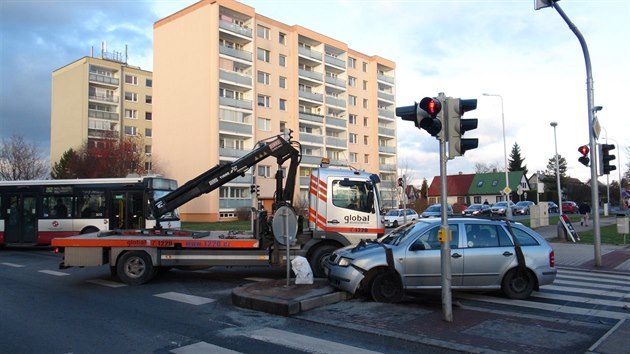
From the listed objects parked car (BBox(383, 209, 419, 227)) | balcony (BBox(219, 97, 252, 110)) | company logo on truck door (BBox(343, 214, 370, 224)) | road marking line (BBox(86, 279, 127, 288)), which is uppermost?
balcony (BBox(219, 97, 252, 110))

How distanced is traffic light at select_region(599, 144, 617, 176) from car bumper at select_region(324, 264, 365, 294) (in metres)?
10.0

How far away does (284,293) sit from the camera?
898 cm

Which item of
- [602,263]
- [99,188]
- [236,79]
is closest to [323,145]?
[236,79]

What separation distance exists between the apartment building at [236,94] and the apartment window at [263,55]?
4.2 inches

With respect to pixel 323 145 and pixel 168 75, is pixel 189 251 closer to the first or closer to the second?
pixel 168 75

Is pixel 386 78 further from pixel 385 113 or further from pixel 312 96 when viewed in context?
pixel 312 96

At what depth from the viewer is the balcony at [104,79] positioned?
65.6m

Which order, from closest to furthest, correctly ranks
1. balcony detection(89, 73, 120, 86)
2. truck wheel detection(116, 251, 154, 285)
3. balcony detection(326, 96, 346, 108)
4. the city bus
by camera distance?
truck wheel detection(116, 251, 154, 285)
the city bus
balcony detection(326, 96, 346, 108)
balcony detection(89, 73, 120, 86)

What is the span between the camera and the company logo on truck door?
11.7 meters

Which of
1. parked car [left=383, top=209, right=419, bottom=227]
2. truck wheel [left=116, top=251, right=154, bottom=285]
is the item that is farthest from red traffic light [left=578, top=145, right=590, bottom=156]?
parked car [left=383, top=209, right=419, bottom=227]

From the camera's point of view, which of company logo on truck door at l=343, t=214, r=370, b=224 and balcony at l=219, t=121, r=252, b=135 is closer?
company logo on truck door at l=343, t=214, r=370, b=224

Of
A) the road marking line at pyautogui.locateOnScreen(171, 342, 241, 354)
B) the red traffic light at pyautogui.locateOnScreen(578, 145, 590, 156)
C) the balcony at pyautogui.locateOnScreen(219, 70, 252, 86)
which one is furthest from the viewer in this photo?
the balcony at pyautogui.locateOnScreen(219, 70, 252, 86)

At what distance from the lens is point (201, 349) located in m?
6.15

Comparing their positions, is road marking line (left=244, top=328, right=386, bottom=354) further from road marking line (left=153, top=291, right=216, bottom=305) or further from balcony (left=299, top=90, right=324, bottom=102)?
balcony (left=299, top=90, right=324, bottom=102)
